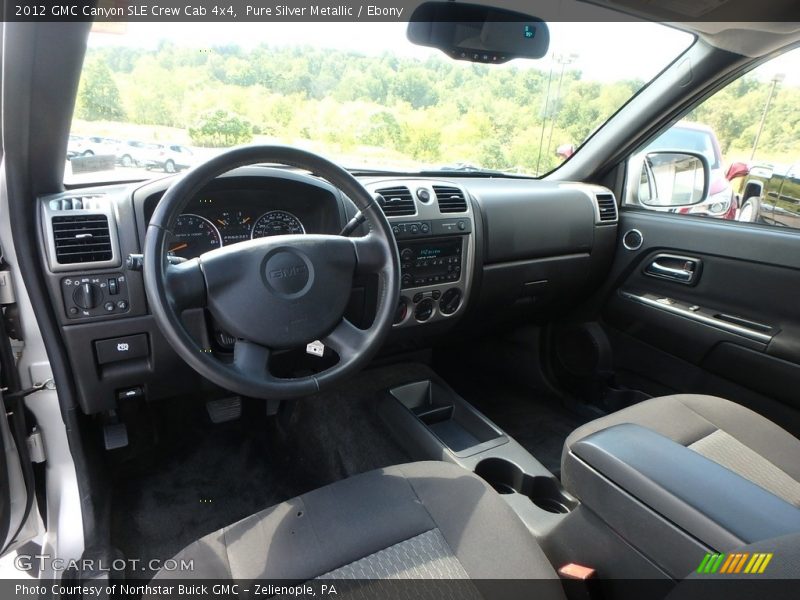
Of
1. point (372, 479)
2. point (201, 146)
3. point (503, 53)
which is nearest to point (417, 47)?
point (503, 53)

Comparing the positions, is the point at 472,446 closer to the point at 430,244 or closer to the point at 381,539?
the point at 430,244

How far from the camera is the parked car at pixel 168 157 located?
1.62 meters

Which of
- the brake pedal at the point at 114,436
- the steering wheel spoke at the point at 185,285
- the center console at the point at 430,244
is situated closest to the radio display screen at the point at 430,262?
the center console at the point at 430,244

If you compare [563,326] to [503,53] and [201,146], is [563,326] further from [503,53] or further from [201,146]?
[201,146]

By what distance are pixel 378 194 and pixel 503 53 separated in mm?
635

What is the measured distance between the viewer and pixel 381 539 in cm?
116

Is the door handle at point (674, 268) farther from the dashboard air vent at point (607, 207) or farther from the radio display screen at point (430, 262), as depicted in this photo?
the radio display screen at point (430, 262)

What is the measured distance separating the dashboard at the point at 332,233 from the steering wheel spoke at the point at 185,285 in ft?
1.16

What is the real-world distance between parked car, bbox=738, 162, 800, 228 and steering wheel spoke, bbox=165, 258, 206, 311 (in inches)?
85.2

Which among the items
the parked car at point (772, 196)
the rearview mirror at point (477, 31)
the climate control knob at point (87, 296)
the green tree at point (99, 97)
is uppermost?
the rearview mirror at point (477, 31)

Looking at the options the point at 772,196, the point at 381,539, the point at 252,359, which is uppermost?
the point at 772,196

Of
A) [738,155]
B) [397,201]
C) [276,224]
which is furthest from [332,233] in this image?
[738,155]

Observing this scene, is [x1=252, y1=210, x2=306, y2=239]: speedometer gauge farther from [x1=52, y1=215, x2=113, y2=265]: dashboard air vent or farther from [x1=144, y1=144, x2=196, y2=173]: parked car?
[x1=52, y1=215, x2=113, y2=265]: dashboard air vent

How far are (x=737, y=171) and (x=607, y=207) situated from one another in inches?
21.6
